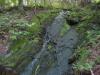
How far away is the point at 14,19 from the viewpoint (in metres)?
13.4

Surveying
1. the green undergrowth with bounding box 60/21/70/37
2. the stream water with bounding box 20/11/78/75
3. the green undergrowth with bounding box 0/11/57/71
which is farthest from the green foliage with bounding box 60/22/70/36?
the green undergrowth with bounding box 0/11/57/71

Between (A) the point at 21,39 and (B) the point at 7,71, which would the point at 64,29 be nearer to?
(A) the point at 21,39

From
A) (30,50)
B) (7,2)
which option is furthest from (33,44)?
(7,2)

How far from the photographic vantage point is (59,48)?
991 cm

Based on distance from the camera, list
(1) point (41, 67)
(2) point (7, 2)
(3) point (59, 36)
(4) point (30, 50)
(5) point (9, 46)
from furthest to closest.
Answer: (2) point (7, 2) < (3) point (59, 36) < (5) point (9, 46) < (4) point (30, 50) < (1) point (41, 67)

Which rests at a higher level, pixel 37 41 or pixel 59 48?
pixel 37 41

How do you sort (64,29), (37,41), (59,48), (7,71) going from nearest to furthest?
1. (7,71)
2. (59,48)
3. (37,41)
4. (64,29)

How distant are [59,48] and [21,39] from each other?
1.88 meters

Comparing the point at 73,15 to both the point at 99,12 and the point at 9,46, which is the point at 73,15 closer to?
the point at 99,12

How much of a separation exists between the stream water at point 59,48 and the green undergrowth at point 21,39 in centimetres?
28

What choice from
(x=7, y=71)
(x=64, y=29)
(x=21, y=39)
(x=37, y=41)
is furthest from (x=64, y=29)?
(x=7, y=71)

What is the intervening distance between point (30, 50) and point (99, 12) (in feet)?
14.0

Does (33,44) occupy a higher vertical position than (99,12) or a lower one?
lower

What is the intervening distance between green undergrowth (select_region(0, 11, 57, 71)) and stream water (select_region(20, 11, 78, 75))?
0.28 metres
